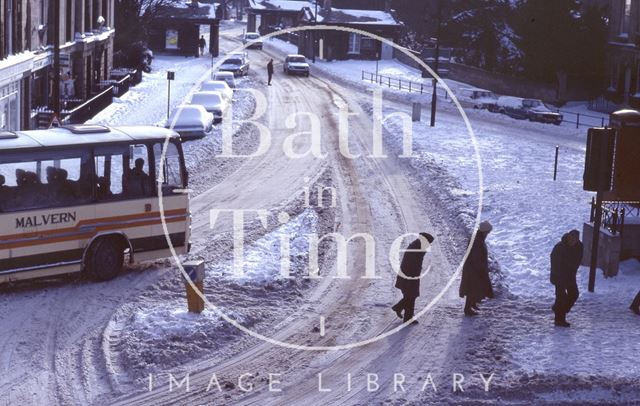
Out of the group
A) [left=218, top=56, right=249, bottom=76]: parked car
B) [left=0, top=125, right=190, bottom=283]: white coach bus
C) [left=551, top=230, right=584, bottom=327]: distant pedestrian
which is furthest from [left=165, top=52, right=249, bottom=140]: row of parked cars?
[left=551, top=230, right=584, bottom=327]: distant pedestrian

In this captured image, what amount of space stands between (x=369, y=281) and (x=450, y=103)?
1548 inches

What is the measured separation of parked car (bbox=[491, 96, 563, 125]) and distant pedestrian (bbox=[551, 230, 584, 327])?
36.7 metres

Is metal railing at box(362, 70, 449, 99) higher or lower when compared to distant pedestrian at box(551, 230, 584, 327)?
higher

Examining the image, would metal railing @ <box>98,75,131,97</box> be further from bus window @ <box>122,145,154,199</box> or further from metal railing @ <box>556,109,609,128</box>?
bus window @ <box>122,145,154,199</box>

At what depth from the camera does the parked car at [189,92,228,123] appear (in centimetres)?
4325

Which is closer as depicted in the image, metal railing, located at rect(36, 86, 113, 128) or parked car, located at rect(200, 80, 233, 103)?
metal railing, located at rect(36, 86, 113, 128)

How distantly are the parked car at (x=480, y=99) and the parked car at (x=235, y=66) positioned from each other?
1610 cm

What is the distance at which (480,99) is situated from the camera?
59.3 metres

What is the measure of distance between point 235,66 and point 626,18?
1029 inches

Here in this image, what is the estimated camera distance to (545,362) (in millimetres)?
15148

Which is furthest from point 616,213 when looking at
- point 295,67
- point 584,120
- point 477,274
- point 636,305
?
point 295,67

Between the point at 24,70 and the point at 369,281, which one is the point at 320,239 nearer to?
the point at 369,281

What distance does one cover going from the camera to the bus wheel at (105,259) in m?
19.1

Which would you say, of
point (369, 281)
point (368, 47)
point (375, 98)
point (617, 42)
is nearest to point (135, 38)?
point (375, 98)
